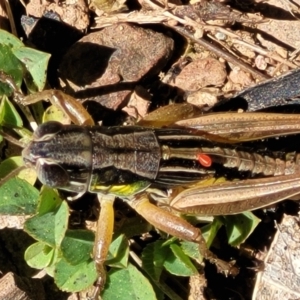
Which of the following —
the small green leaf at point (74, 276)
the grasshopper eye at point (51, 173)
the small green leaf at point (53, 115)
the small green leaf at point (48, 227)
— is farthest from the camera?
the small green leaf at point (53, 115)

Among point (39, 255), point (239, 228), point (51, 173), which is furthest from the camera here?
point (239, 228)

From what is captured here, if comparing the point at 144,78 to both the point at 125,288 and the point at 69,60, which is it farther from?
the point at 125,288

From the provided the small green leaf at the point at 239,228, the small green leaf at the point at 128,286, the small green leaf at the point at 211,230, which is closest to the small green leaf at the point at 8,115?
the small green leaf at the point at 128,286

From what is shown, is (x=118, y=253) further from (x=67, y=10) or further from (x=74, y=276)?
(x=67, y=10)

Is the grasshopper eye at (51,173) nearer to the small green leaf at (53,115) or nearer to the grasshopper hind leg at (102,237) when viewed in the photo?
the grasshopper hind leg at (102,237)

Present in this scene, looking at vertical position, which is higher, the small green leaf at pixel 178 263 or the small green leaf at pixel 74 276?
the small green leaf at pixel 74 276

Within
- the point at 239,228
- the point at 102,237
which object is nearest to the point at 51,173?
the point at 102,237

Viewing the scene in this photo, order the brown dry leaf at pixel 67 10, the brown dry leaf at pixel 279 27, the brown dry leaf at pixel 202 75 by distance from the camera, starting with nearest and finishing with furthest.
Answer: the brown dry leaf at pixel 67 10 → the brown dry leaf at pixel 202 75 → the brown dry leaf at pixel 279 27
